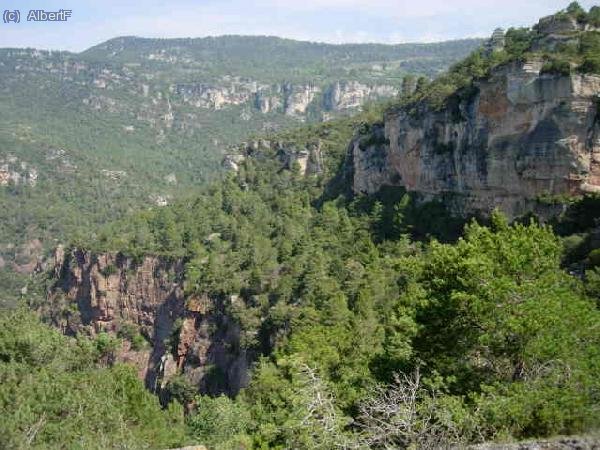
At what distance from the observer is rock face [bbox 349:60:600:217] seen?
37.9 metres

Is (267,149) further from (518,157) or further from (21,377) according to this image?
(21,377)

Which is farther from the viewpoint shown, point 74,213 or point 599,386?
point 74,213

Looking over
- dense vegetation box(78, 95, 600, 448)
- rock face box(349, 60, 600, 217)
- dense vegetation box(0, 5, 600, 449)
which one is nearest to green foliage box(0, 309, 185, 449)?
dense vegetation box(0, 5, 600, 449)

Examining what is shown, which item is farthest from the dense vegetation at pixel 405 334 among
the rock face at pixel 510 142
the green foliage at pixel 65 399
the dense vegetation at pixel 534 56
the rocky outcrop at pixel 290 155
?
the rocky outcrop at pixel 290 155

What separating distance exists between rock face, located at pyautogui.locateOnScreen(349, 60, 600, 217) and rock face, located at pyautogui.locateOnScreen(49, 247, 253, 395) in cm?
1980

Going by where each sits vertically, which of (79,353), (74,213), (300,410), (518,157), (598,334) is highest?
(518,157)

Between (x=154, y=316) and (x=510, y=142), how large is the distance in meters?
44.8

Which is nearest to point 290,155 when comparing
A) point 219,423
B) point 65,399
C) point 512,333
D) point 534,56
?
point 534,56

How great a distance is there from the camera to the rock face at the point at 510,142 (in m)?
37.9

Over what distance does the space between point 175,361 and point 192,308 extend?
4.73m

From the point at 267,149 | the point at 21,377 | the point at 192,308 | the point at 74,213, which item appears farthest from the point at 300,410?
the point at 74,213

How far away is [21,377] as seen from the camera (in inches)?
928

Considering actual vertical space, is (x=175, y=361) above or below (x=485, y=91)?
below

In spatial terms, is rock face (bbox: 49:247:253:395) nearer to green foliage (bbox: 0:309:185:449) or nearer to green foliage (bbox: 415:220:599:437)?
green foliage (bbox: 0:309:185:449)
